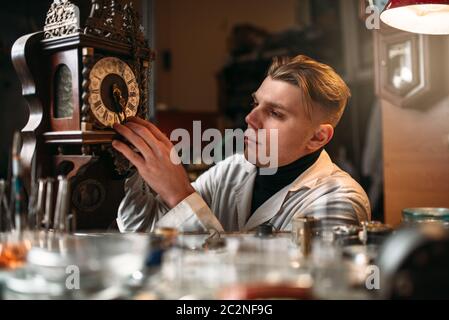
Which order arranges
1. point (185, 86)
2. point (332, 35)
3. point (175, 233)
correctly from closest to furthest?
point (175, 233)
point (332, 35)
point (185, 86)

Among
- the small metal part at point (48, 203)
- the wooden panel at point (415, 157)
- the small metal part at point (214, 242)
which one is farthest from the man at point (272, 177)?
the wooden panel at point (415, 157)

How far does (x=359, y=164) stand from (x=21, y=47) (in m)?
2.82

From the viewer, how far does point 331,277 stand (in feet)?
2.82

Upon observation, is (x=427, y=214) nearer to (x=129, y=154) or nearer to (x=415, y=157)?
(x=129, y=154)

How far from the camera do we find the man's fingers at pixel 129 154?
52.4 inches

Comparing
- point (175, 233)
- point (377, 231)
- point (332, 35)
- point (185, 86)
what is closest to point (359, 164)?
point (332, 35)

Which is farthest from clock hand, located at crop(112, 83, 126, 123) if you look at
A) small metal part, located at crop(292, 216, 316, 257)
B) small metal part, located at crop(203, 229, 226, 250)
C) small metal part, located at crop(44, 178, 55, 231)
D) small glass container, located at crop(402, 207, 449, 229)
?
small glass container, located at crop(402, 207, 449, 229)

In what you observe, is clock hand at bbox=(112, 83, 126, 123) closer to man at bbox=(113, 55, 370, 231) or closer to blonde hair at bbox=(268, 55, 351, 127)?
man at bbox=(113, 55, 370, 231)

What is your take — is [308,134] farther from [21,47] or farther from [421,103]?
[421,103]

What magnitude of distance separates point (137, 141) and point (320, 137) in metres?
0.64

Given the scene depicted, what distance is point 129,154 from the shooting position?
1.33m

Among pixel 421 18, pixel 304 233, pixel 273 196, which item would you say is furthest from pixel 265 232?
pixel 421 18

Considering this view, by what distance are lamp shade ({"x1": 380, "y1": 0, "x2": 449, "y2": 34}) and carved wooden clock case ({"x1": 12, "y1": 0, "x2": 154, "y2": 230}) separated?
839 mm

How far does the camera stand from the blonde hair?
5.00 feet
